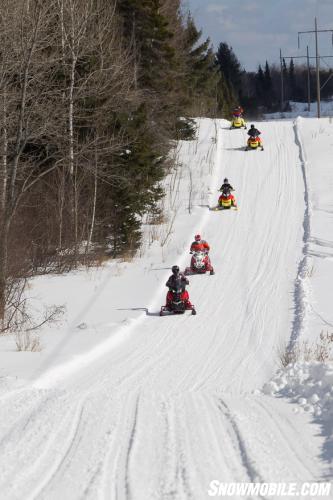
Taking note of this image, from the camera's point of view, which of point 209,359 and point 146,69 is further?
point 146,69

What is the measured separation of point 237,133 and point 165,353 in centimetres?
3007

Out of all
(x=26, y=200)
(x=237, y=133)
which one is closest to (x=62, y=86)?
(x=26, y=200)

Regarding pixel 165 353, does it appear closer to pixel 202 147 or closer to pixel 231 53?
pixel 202 147

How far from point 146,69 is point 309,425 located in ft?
86.6

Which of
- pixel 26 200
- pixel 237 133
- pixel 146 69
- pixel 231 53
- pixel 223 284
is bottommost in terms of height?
pixel 223 284

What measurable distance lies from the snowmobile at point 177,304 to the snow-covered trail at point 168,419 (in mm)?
365

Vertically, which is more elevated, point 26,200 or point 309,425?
point 26,200

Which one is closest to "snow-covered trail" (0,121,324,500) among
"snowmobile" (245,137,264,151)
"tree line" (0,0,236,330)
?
"tree line" (0,0,236,330)

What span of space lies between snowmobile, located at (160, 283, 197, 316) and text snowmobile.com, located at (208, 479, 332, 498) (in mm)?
8764

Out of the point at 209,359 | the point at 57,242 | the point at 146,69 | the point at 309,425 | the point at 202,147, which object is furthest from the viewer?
the point at 202,147

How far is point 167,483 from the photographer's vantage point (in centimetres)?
458

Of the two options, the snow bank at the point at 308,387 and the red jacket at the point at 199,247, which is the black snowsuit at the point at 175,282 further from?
the snow bank at the point at 308,387

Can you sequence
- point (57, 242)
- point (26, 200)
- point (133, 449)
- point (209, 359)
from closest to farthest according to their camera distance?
point (133, 449), point (209, 359), point (26, 200), point (57, 242)

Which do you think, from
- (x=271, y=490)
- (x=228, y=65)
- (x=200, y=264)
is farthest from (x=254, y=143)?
(x=228, y=65)
